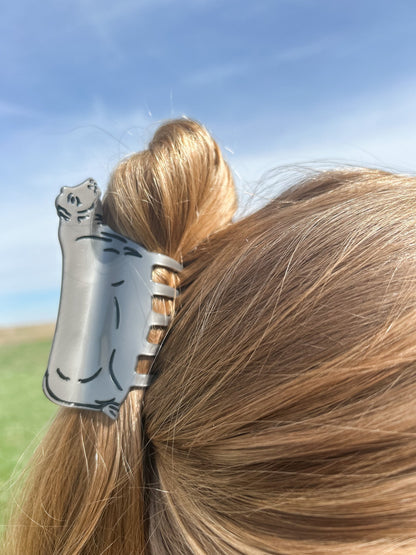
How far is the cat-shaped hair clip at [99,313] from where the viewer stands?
2.39 ft

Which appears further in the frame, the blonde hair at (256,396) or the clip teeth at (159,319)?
the clip teeth at (159,319)

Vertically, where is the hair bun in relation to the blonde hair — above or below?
above

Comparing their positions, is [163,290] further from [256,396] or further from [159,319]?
[256,396]

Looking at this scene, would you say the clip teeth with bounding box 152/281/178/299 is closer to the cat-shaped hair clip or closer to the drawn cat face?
the cat-shaped hair clip

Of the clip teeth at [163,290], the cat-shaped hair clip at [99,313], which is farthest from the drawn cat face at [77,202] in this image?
the clip teeth at [163,290]

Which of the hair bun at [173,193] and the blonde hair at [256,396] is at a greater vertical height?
the hair bun at [173,193]

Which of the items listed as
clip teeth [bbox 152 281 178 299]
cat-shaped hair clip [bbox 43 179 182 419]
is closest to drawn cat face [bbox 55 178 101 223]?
cat-shaped hair clip [bbox 43 179 182 419]

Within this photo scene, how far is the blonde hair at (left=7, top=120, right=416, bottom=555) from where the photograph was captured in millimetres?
603

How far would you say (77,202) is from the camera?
770mm

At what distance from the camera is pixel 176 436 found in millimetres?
715

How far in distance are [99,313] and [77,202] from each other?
0.18 m

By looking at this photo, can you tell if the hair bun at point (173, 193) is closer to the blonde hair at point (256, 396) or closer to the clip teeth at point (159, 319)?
the blonde hair at point (256, 396)

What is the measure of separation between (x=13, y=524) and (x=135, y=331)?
0.49 metres

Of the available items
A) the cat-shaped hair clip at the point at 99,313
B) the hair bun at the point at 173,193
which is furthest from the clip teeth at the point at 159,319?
the hair bun at the point at 173,193
